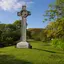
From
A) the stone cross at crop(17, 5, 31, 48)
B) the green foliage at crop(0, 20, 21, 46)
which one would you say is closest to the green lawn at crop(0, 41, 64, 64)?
the stone cross at crop(17, 5, 31, 48)

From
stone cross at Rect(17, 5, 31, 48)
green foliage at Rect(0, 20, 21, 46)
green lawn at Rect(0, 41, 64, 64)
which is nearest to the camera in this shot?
green lawn at Rect(0, 41, 64, 64)

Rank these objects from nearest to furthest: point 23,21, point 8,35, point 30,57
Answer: point 30,57 → point 23,21 → point 8,35

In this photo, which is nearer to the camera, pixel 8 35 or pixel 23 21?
pixel 23 21

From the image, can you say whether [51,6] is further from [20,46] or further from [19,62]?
[19,62]

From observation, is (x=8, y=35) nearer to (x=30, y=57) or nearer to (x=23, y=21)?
(x=23, y=21)

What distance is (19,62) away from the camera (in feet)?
44.4

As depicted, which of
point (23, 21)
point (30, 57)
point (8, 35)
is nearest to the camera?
point (30, 57)

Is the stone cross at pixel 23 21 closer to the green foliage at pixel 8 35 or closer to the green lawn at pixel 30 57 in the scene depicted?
the green lawn at pixel 30 57

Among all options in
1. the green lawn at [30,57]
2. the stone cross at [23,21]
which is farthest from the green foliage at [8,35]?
the green lawn at [30,57]

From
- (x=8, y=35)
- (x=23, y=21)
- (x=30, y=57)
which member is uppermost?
(x=23, y=21)

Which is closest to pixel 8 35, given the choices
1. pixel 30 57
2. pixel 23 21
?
pixel 23 21

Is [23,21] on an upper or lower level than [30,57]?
upper

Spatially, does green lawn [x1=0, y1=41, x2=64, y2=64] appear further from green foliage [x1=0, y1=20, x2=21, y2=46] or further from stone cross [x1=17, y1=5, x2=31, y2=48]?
green foliage [x1=0, y1=20, x2=21, y2=46]

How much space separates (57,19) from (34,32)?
3869cm
